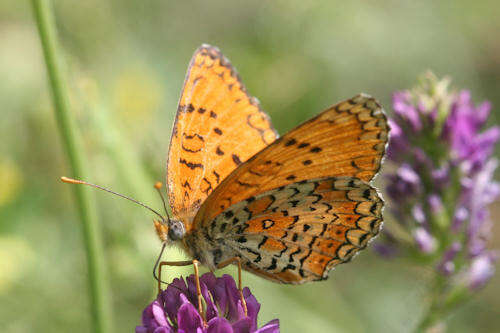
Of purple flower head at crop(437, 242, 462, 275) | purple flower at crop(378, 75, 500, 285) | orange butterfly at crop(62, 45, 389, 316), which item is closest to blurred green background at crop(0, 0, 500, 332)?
purple flower head at crop(437, 242, 462, 275)

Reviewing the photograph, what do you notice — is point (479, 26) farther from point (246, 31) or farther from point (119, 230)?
point (119, 230)

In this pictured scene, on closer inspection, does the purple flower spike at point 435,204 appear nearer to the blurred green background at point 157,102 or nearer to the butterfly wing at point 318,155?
the blurred green background at point 157,102

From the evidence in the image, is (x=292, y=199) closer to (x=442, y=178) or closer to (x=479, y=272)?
(x=442, y=178)

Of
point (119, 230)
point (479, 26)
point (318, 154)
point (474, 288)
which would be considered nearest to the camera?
point (318, 154)

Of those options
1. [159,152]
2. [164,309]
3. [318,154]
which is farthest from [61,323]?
[318,154]

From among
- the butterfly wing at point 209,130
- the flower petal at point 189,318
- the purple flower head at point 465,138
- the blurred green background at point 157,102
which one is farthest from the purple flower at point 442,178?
the flower petal at point 189,318

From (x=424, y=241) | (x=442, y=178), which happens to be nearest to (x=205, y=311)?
(x=424, y=241)
